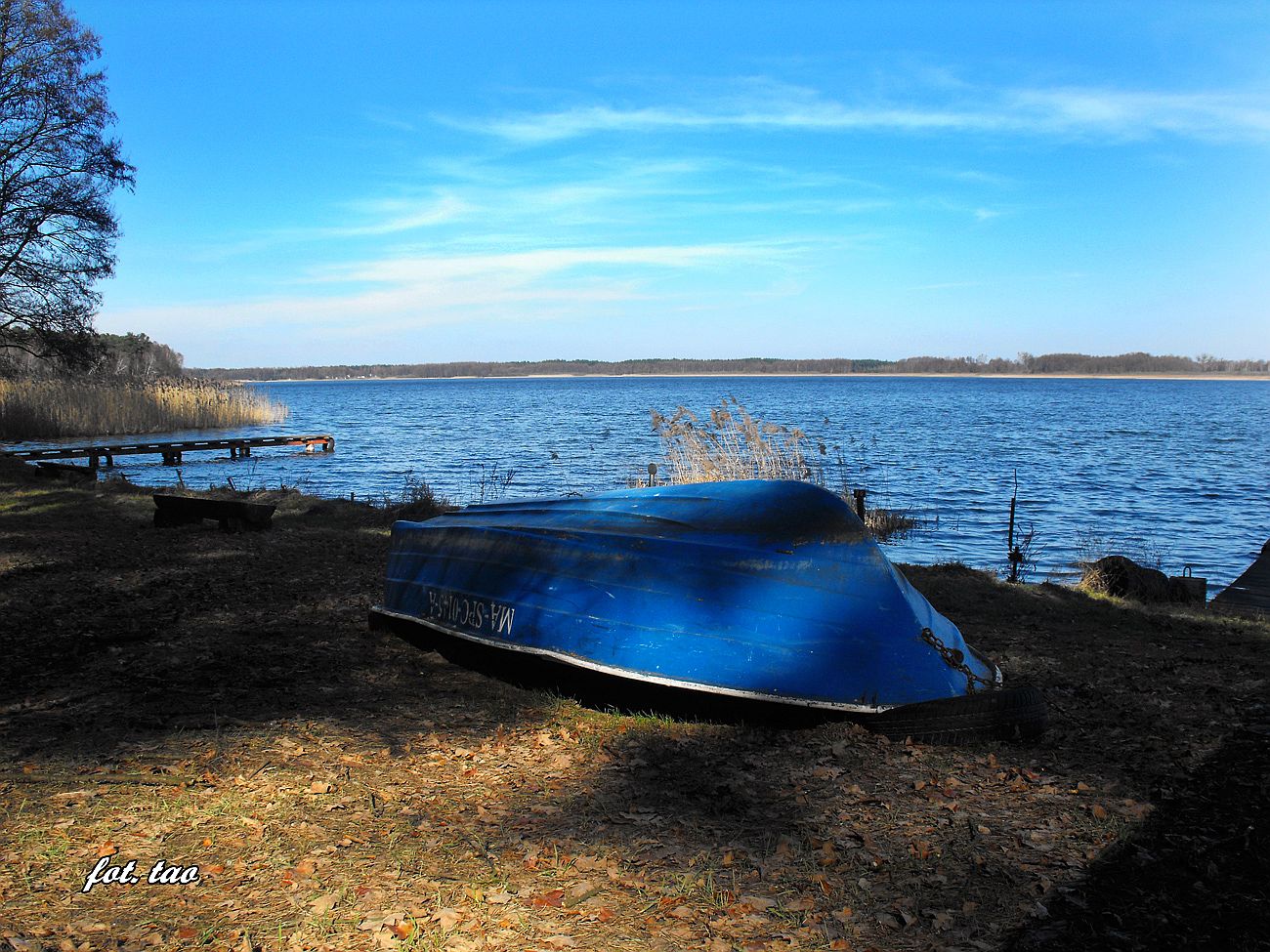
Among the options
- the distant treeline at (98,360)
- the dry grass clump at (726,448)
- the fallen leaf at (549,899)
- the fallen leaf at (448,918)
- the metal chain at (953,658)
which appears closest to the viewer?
the fallen leaf at (448,918)

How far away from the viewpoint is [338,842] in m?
3.69

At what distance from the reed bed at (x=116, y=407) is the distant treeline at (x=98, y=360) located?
74 centimetres

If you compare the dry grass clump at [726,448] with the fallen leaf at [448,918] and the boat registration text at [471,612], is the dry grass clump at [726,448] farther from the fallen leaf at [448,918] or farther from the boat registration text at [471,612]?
the fallen leaf at [448,918]

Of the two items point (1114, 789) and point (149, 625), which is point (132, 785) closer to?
point (149, 625)

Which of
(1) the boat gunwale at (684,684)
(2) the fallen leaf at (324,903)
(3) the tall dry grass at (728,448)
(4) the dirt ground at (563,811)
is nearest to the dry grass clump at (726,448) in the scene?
(3) the tall dry grass at (728,448)

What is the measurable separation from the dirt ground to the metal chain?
0.41 meters

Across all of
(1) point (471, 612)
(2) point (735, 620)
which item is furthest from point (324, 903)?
(1) point (471, 612)

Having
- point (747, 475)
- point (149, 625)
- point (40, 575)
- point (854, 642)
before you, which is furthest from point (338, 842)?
point (747, 475)

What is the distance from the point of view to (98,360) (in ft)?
83.1

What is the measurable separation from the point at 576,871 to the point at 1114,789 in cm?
257

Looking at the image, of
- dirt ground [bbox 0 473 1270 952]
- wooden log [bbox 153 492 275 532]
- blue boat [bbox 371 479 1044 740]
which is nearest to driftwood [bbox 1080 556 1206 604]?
dirt ground [bbox 0 473 1270 952]

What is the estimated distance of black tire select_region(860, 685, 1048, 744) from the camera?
187 inches

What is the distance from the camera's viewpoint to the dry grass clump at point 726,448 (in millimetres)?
12695

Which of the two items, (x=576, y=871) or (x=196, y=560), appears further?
(x=196, y=560)
